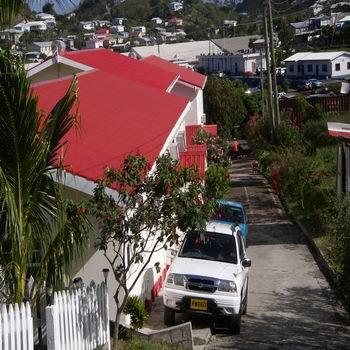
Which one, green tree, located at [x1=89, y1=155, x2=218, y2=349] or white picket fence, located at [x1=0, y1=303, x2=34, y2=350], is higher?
green tree, located at [x1=89, y1=155, x2=218, y2=349]

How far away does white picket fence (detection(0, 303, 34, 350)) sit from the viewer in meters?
7.92

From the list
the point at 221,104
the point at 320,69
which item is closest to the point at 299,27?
the point at 320,69

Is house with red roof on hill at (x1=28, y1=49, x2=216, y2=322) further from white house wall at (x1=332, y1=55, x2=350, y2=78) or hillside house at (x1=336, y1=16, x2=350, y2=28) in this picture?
hillside house at (x1=336, y1=16, x2=350, y2=28)

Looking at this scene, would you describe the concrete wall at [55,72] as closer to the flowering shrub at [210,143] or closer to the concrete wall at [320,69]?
the flowering shrub at [210,143]

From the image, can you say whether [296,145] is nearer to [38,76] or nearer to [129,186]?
[38,76]

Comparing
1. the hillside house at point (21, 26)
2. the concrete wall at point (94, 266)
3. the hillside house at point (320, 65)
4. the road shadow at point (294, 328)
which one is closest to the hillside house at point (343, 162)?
the road shadow at point (294, 328)

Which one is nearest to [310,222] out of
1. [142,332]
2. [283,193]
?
[283,193]

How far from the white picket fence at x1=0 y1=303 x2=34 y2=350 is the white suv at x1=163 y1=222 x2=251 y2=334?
4679 millimetres

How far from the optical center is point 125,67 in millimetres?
27297

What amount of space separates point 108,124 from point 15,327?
7485 mm

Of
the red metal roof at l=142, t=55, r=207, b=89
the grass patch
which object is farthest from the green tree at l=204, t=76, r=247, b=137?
the grass patch

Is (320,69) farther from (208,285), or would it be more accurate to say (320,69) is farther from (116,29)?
(116,29)

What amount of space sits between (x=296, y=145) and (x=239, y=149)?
50.1 ft

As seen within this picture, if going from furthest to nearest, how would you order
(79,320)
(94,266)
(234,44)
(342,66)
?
(234,44), (342,66), (94,266), (79,320)
